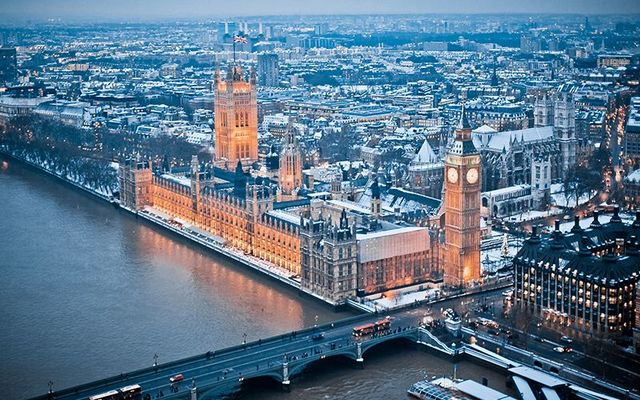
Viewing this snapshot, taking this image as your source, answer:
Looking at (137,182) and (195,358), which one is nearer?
(195,358)

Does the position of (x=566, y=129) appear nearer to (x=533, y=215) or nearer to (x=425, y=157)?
(x=425, y=157)

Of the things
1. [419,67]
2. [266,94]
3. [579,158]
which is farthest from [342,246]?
[419,67]

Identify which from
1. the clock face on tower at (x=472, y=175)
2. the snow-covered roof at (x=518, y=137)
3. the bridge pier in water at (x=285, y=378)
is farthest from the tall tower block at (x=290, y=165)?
the bridge pier in water at (x=285, y=378)

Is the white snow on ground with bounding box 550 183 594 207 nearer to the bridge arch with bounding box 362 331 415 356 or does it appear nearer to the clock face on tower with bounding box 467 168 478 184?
the clock face on tower with bounding box 467 168 478 184

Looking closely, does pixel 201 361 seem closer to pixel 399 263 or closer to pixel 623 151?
pixel 399 263

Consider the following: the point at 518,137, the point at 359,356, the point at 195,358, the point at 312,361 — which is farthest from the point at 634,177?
the point at 195,358

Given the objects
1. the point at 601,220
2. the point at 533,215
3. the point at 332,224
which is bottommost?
the point at 533,215
